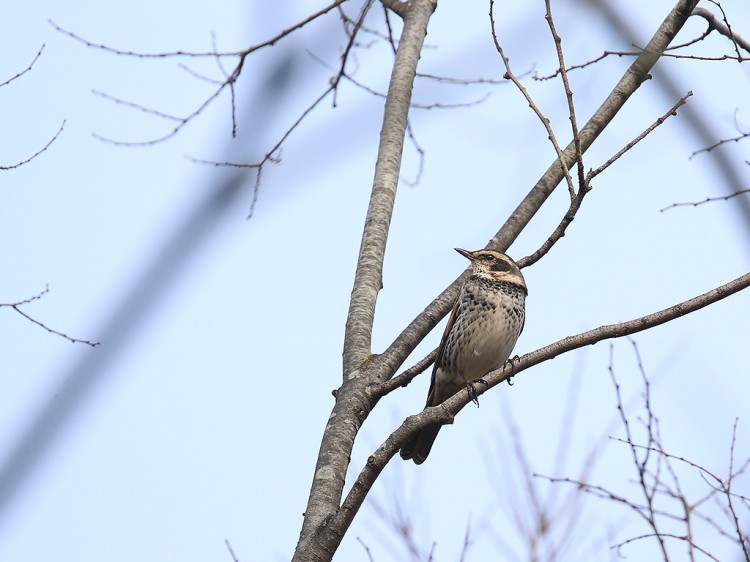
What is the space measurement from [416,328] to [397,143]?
1.42 m

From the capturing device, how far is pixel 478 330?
6191 millimetres

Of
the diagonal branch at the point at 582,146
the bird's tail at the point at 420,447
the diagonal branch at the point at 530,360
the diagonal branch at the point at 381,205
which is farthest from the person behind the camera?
the bird's tail at the point at 420,447

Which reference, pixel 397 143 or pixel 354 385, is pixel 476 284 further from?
pixel 354 385

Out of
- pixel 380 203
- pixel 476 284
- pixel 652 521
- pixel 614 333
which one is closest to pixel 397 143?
pixel 380 203

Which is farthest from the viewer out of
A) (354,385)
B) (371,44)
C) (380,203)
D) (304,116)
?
(371,44)

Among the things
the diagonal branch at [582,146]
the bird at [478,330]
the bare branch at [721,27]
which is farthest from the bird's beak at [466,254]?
the bare branch at [721,27]

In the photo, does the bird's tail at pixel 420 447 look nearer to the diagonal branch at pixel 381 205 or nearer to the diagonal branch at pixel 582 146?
the diagonal branch at pixel 582 146

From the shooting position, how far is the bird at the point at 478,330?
6168 mm

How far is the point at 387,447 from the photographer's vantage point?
147 inches

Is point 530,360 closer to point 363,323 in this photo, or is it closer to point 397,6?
point 363,323

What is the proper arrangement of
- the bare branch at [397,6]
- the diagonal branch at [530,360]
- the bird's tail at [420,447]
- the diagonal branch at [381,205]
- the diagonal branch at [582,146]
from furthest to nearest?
the bare branch at [397,6]
the bird's tail at [420,447]
the diagonal branch at [582,146]
the diagonal branch at [381,205]
the diagonal branch at [530,360]

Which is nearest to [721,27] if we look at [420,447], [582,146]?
[582,146]

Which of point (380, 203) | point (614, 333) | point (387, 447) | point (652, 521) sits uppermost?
point (380, 203)

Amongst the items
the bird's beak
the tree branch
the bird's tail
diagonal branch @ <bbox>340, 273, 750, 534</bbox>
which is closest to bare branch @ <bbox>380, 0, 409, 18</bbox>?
the tree branch
